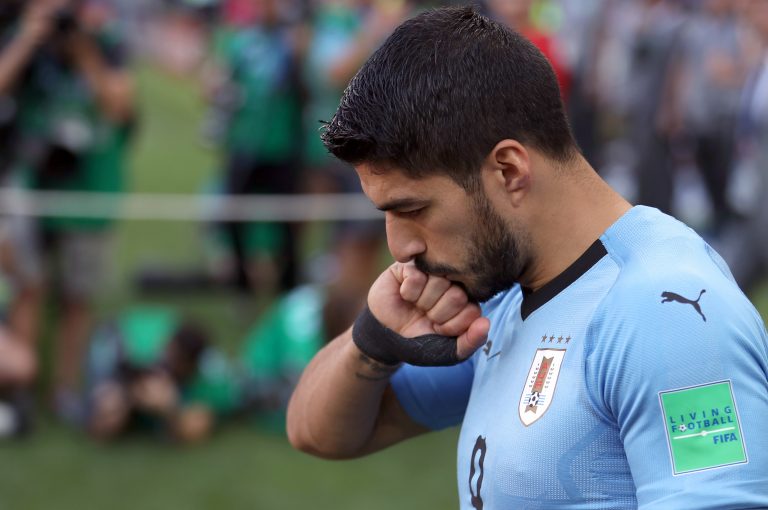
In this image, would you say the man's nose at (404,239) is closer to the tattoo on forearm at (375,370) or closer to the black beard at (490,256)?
the black beard at (490,256)

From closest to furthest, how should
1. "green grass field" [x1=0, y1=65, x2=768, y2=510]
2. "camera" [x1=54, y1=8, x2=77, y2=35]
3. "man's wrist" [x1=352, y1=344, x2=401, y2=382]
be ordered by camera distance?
1. "man's wrist" [x1=352, y1=344, x2=401, y2=382]
2. "green grass field" [x1=0, y1=65, x2=768, y2=510]
3. "camera" [x1=54, y1=8, x2=77, y2=35]

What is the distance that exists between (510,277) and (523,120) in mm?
295

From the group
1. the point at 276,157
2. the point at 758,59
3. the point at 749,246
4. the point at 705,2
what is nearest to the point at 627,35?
the point at 705,2

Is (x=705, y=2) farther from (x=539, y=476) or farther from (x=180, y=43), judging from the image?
(x=180, y=43)

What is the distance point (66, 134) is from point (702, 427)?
497 centimetres

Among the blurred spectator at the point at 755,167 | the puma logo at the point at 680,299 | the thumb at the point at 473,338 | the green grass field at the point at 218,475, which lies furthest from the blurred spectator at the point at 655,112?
the puma logo at the point at 680,299

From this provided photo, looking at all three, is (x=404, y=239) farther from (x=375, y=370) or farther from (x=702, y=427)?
(x=702, y=427)

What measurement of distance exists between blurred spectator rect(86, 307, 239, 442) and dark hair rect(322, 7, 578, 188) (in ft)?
13.0

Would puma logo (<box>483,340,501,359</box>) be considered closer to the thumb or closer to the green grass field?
the thumb

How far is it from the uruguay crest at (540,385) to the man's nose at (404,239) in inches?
12.1

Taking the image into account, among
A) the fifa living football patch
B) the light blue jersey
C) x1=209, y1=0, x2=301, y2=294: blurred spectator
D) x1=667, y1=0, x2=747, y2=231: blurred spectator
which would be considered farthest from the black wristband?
x1=667, y1=0, x2=747, y2=231: blurred spectator

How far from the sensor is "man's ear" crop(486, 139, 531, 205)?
73.1 inches

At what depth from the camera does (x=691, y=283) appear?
66.4 inches

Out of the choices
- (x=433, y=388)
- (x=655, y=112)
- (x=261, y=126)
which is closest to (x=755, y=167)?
(x=655, y=112)
